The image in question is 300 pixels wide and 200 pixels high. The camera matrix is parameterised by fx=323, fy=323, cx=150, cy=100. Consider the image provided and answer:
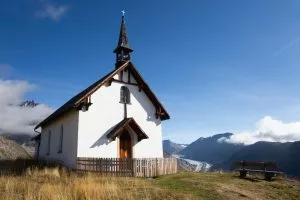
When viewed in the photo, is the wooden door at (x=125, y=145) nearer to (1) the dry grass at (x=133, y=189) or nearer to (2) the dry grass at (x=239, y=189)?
(1) the dry grass at (x=133, y=189)

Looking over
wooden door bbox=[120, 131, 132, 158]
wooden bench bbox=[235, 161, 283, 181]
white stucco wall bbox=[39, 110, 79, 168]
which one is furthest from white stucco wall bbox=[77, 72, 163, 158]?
wooden bench bbox=[235, 161, 283, 181]

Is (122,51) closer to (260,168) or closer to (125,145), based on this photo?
(125,145)

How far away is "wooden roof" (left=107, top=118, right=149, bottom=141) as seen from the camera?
25611mm

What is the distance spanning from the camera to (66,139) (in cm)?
2730

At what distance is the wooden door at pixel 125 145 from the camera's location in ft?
89.0

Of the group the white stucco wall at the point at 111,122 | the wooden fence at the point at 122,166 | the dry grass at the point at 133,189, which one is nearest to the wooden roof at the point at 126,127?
the white stucco wall at the point at 111,122

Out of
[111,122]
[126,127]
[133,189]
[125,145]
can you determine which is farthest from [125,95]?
[133,189]

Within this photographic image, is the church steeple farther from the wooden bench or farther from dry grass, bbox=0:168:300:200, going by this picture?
the wooden bench

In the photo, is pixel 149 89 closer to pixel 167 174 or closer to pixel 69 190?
pixel 167 174

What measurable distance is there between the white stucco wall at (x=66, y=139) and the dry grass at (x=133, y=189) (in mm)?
4331

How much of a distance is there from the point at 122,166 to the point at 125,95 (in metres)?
7.85

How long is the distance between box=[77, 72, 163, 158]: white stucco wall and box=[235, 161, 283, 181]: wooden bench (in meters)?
8.12

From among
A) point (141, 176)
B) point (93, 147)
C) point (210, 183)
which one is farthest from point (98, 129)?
point (210, 183)

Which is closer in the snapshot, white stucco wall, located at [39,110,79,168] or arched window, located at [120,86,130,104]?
white stucco wall, located at [39,110,79,168]
